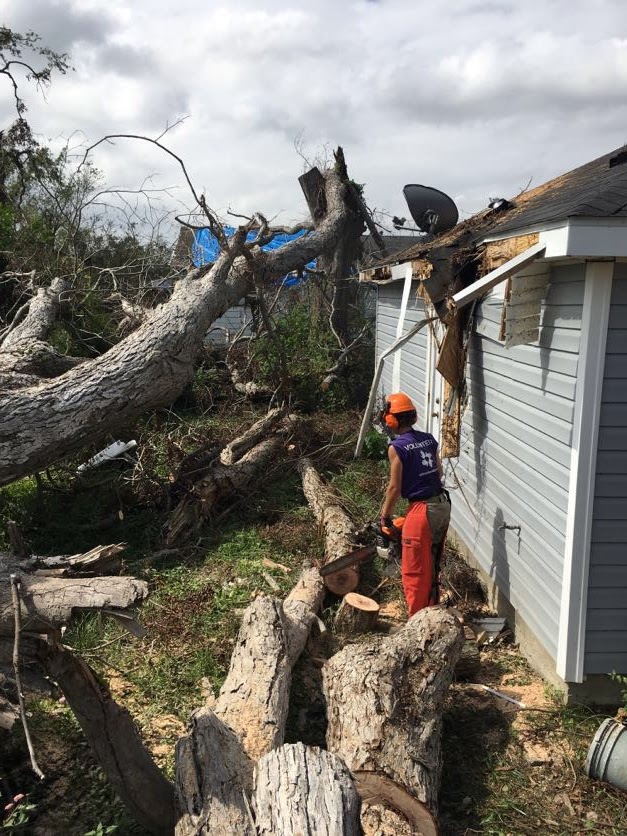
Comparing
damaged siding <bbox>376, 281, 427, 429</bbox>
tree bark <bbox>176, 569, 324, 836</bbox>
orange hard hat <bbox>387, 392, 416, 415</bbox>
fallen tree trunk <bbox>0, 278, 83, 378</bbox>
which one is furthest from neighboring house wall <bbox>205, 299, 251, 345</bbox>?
tree bark <bbox>176, 569, 324, 836</bbox>

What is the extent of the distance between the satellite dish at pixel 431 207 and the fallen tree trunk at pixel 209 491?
13.1ft

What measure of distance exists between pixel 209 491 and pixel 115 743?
14.8 feet

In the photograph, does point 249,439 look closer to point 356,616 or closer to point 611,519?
point 356,616

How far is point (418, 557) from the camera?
5281mm

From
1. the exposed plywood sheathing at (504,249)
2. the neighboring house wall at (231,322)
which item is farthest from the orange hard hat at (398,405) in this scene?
the neighboring house wall at (231,322)

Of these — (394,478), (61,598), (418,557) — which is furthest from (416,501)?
(61,598)

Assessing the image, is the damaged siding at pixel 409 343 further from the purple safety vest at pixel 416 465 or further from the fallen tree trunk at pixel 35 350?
the fallen tree trunk at pixel 35 350

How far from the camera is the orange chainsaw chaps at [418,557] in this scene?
5.25m

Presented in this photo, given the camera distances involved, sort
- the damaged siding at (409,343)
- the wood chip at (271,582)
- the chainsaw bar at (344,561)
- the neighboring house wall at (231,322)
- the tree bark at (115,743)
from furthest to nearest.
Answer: the neighboring house wall at (231,322) < the damaged siding at (409,343) < the wood chip at (271,582) < the chainsaw bar at (344,561) < the tree bark at (115,743)

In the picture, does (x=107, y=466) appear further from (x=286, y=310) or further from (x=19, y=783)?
(x=286, y=310)

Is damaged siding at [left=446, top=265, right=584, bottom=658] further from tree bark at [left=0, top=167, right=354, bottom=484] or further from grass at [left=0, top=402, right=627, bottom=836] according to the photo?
tree bark at [left=0, top=167, right=354, bottom=484]

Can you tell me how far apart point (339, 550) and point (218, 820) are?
3.50 meters

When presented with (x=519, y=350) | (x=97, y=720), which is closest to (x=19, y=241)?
(x=519, y=350)

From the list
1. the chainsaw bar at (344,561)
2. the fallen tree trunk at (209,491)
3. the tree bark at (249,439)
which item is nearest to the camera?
the chainsaw bar at (344,561)
